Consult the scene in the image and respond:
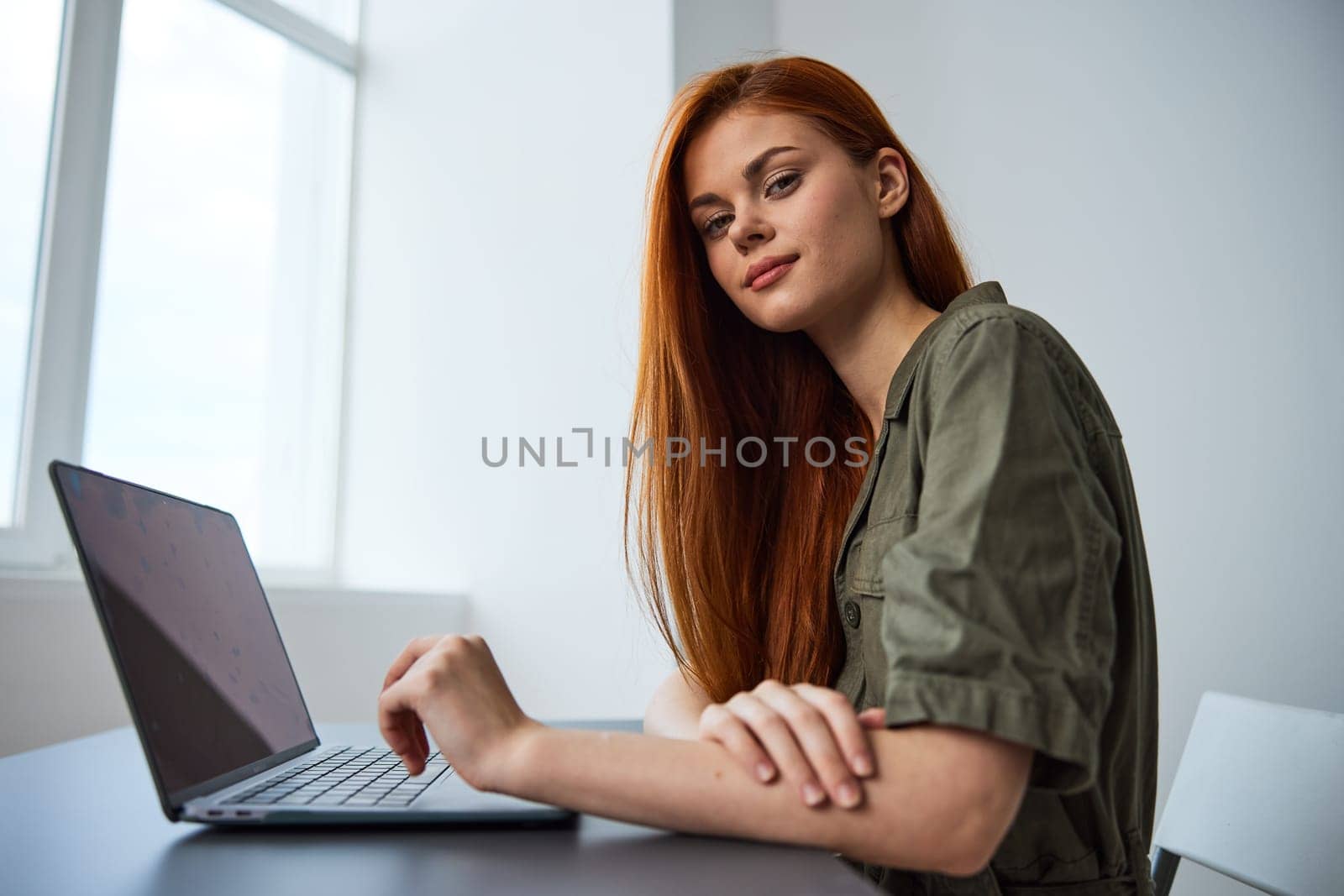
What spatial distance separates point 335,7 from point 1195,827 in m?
2.52

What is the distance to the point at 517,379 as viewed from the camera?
2.15 m

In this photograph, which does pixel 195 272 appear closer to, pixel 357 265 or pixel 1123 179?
pixel 357 265

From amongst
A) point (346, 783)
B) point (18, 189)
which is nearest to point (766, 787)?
point (346, 783)

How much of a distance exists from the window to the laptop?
43.7 inches

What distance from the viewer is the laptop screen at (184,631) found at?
1.81 feet

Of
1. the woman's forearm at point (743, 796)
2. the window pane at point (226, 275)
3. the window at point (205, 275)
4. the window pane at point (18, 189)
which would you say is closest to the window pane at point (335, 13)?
the window at point (205, 275)

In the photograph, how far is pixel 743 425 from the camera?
1208 mm

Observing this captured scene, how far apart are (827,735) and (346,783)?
0.34 meters

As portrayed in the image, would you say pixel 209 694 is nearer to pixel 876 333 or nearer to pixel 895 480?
pixel 895 480

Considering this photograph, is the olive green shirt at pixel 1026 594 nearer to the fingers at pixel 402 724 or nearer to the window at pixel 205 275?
the fingers at pixel 402 724

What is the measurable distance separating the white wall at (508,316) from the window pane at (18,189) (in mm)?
757

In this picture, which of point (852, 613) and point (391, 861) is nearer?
point (391, 861)

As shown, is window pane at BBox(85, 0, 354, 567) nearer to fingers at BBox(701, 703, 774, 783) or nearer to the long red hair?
the long red hair

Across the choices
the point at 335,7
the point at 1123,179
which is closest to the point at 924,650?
the point at 1123,179
